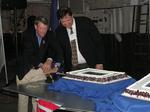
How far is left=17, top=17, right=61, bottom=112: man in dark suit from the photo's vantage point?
3.13 metres

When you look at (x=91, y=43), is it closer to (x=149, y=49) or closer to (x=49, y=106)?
(x=49, y=106)

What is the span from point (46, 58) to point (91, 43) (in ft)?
1.56

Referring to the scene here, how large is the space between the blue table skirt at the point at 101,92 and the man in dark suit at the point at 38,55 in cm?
25

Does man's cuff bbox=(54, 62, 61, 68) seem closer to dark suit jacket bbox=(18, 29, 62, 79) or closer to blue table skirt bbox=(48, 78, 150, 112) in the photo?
dark suit jacket bbox=(18, 29, 62, 79)

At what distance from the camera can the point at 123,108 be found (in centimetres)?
211

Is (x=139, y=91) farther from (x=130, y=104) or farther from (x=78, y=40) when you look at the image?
(x=78, y=40)

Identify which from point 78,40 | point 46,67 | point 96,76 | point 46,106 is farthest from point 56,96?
point 78,40

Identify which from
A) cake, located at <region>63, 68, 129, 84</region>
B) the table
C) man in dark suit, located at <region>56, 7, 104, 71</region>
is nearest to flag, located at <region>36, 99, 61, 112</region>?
the table

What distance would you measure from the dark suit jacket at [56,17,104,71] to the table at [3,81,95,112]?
1.34ft

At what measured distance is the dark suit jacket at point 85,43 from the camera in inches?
134

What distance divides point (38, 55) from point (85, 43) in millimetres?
472

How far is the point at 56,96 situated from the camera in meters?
2.67

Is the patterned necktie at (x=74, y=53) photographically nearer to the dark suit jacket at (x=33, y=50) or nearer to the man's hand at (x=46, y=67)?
the dark suit jacket at (x=33, y=50)

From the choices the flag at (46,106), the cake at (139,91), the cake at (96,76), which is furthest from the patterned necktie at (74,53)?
the cake at (139,91)
